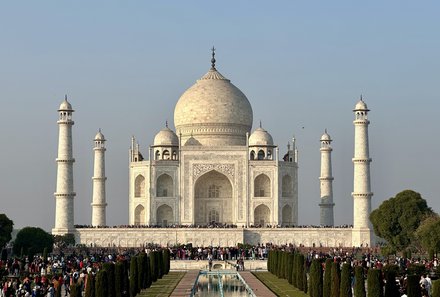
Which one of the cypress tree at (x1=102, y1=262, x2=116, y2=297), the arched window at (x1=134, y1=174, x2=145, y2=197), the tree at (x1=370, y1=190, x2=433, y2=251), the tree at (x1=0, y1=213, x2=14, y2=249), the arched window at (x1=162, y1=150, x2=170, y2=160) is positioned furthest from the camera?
the arched window at (x1=162, y1=150, x2=170, y2=160)

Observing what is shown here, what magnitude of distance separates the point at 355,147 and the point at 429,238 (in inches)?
503

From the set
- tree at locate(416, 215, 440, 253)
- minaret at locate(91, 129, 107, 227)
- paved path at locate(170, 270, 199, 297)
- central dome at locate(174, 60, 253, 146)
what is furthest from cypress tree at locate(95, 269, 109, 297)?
central dome at locate(174, 60, 253, 146)

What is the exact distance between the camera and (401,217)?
38.9 m

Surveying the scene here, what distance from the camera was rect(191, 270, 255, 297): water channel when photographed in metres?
25.4

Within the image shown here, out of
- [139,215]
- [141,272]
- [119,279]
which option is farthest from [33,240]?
[119,279]

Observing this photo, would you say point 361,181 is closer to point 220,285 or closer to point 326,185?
point 326,185

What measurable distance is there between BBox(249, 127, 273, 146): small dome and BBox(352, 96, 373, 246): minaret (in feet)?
17.7

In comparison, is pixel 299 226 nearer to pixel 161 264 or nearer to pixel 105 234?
pixel 105 234

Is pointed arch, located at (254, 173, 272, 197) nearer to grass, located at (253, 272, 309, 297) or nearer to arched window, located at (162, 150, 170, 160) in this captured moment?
arched window, located at (162, 150, 170, 160)

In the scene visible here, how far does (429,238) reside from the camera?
33562 millimetres

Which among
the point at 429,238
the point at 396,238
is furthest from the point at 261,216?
the point at 429,238

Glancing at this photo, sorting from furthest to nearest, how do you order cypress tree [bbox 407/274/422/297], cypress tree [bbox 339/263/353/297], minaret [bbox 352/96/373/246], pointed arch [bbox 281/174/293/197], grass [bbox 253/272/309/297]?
pointed arch [bbox 281/174/293/197]
minaret [bbox 352/96/373/246]
grass [bbox 253/272/309/297]
cypress tree [bbox 339/263/353/297]
cypress tree [bbox 407/274/422/297]

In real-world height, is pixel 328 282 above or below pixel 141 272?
below

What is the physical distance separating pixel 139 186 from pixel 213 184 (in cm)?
353
